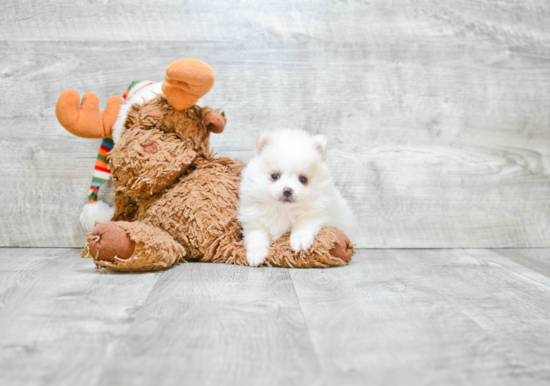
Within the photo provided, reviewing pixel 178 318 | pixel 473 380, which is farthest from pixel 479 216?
pixel 178 318

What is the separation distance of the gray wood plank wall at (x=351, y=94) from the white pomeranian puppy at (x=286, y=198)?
306 mm

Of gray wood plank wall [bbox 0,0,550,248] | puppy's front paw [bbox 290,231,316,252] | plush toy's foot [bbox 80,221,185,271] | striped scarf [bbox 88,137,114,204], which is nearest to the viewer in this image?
plush toy's foot [bbox 80,221,185,271]

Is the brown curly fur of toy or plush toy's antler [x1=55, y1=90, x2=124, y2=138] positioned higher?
plush toy's antler [x1=55, y1=90, x2=124, y2=138]

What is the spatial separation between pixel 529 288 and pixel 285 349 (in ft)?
2.40

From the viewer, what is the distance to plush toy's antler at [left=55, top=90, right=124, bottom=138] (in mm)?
1241

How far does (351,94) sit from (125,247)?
92 centimetres

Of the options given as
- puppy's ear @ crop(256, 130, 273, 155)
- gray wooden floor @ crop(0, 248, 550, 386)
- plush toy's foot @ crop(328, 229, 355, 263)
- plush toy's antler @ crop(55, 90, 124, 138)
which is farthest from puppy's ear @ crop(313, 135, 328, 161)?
plush toy's antler @ crop(55, 90, 124, 138)

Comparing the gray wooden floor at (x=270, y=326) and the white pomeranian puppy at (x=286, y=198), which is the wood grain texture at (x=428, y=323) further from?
the white pomeranian puppy at (x=286, y=198)

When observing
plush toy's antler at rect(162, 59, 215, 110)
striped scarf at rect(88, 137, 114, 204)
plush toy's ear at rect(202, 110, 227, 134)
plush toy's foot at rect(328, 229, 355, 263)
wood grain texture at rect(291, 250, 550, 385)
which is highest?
plush toy's antler at rect(162, 59, 215, 110)

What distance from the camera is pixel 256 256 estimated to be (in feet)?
4.09

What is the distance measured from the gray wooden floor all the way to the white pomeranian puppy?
4.2 inches

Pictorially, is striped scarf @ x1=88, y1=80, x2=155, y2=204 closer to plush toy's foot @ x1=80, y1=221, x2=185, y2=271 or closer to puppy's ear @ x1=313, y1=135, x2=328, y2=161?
plush toy's foot @ x1=80, y1=221, x2=185, y2=271

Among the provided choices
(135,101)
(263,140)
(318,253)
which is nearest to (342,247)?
(318,253)

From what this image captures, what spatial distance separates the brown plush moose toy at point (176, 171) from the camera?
1.23 m
